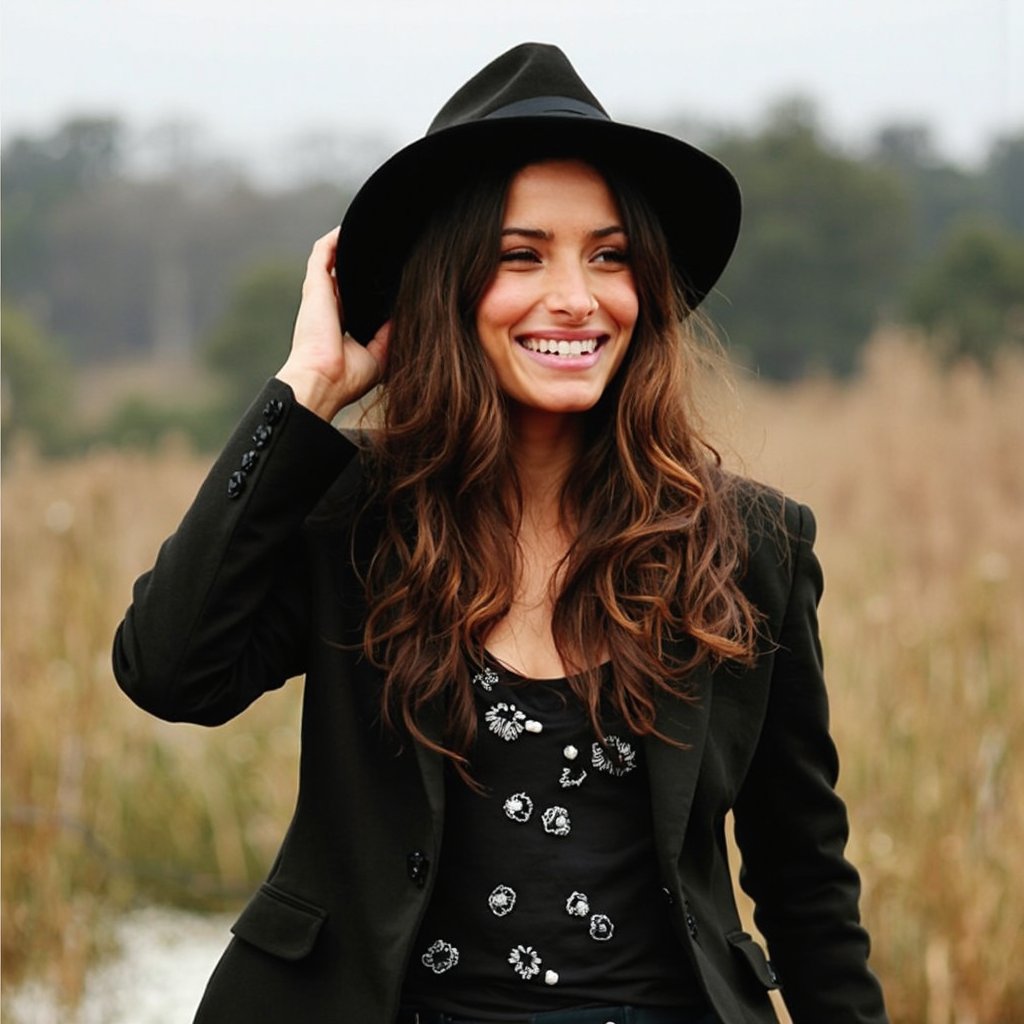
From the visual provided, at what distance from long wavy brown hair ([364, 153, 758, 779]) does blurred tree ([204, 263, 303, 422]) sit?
23.9 feet

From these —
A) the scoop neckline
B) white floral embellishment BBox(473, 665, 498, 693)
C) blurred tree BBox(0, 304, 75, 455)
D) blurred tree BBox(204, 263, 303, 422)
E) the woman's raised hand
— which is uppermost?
blurred tree BBox(204, 263, 303, 422)

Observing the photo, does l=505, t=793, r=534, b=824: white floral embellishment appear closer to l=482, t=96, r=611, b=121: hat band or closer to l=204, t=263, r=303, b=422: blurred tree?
l=482, t=96, r=611, b=121: hat band

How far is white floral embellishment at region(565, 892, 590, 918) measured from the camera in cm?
192

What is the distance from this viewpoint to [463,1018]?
188cm

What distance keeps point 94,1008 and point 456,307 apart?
2340 mm

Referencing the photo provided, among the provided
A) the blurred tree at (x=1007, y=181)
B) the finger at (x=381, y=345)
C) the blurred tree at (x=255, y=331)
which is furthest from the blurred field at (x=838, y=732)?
the blurred tree at (x=1007, y=181)

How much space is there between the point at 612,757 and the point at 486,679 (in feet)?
0.61

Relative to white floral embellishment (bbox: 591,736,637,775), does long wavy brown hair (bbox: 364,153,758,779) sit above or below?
above

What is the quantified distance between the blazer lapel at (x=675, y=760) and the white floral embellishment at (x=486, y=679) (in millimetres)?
205

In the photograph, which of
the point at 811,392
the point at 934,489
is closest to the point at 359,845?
the point at 934,489

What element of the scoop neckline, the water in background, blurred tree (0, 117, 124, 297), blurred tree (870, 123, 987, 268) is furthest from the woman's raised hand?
blurred tree (870, 123, 987, 268)

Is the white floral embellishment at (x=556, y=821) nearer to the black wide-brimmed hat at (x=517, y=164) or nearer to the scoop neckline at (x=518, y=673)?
the scoop neckline at (x=518, y=673)

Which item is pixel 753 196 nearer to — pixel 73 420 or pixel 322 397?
pixel 73 420

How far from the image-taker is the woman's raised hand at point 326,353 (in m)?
2.12
